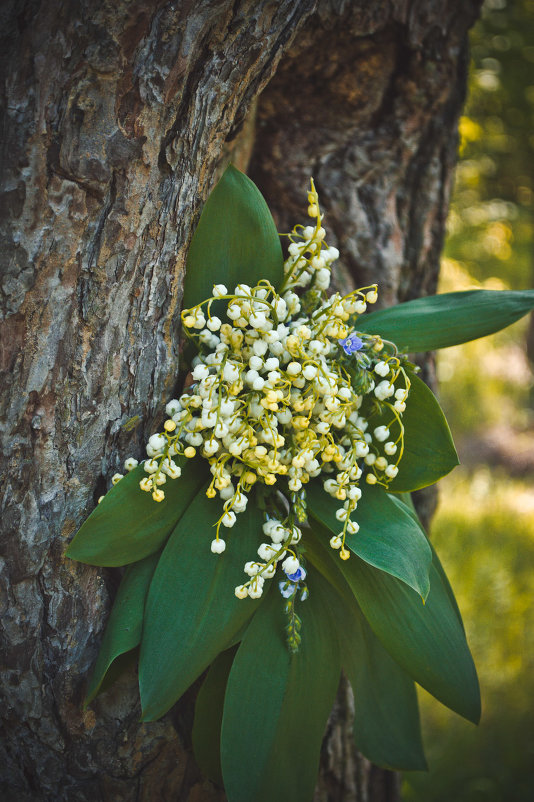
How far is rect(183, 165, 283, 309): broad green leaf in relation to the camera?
892 millimetres

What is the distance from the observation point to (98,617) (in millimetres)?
917

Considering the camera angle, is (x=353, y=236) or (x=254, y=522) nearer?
(x=254, y=522)

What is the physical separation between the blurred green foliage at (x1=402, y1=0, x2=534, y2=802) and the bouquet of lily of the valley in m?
1.20

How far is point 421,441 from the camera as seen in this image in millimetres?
904

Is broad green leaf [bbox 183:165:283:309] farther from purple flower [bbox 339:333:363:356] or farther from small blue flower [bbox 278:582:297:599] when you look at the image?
small blue flower [bbox 278:582:297:599]

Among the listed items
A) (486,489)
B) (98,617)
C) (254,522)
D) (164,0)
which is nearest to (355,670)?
(254,522)

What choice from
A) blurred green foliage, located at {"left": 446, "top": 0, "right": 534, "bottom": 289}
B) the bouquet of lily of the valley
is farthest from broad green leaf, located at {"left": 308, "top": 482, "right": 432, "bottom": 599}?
blurred green foliage, located at {"left": 446, "top": 0, "right": 534, "bottom": 289}

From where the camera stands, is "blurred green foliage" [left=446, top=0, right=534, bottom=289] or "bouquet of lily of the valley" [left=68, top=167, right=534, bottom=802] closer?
"bouquet of lily of the valley" [left=68, top=167, right=534, bottom=802]

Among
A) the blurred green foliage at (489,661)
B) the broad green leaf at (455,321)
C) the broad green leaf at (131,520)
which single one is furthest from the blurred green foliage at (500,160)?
the broad green leaf at (131,520)

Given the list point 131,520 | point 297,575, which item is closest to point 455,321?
point 297,575

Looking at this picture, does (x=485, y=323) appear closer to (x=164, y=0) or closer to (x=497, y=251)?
(x=164, y=0)

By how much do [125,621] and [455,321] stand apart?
0.71 meters

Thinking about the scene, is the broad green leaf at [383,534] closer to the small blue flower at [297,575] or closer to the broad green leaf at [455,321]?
the small blue flower at [297,575]

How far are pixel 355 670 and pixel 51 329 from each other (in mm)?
761
